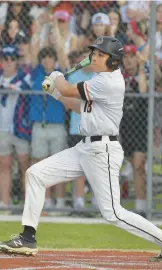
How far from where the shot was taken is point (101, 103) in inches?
275

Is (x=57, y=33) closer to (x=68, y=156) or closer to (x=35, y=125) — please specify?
(x=35, y=125)

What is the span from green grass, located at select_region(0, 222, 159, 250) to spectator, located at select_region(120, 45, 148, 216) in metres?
0.91

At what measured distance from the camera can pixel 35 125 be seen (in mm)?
10758

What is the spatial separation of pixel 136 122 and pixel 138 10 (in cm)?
150

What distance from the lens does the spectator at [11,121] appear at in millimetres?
10805

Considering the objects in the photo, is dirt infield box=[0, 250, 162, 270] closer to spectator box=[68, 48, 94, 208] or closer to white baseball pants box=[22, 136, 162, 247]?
white baseball pants box=[22, 136, 162, 247]

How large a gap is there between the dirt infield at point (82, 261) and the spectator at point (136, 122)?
2.70m

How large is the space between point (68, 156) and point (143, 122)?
3.88 metres

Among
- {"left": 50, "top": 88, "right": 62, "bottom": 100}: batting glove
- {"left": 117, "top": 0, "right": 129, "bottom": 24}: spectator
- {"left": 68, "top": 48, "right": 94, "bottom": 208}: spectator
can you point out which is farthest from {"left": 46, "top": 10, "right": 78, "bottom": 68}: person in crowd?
{"left": 50, "top": 88, "right": 62, "bottom": 100}: batting glove

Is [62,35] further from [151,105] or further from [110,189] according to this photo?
[110,189]

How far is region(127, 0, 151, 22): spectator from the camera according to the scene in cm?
1082

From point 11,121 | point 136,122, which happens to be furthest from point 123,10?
point 11,121

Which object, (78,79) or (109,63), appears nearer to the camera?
(109,63)

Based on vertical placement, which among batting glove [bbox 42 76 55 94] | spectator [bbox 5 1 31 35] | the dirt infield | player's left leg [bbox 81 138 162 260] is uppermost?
spectator [bbox 5 1 31 35]
